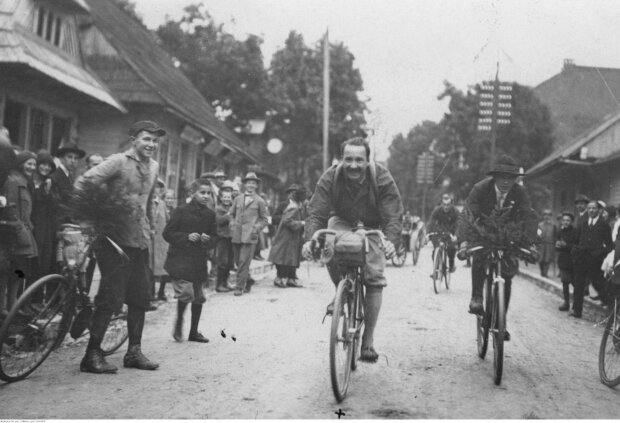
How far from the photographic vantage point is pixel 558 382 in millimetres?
5238

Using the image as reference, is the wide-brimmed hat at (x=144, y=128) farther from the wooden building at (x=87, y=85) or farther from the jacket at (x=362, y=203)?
the wooden building at (x=87, y=85)

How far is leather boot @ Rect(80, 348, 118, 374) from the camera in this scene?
5082 millimetres

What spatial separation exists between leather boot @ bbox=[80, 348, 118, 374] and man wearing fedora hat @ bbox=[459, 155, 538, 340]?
3132 millimetres

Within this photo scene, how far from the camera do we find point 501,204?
614 cm

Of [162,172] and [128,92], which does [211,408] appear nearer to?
[128,92]

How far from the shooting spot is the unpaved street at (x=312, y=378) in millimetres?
4215

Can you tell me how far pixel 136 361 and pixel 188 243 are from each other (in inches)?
55.5

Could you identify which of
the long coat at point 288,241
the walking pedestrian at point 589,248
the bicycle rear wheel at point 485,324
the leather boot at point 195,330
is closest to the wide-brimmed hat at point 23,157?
the leather boot at point 195,330

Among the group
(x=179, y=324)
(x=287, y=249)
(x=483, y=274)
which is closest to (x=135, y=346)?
(x=179, y=324)

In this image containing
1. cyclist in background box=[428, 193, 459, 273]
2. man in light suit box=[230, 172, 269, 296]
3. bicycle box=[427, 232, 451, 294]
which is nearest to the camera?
man in light suit box=[230, 172, 269, 296]

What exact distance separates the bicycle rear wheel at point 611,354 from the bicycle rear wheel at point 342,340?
2.11 metres

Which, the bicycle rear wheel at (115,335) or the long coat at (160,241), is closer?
the bicycle rear wheel at (115,335)

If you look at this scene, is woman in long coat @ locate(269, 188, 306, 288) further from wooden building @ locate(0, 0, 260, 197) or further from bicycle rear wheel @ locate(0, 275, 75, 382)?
bicycle rear wheel @ locate(0, 275, 75, 382)

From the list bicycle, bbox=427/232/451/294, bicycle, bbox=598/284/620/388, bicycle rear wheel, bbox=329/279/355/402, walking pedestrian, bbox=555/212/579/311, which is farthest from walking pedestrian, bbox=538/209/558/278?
bicycle rear wheel, bbox=329/279/355/402
